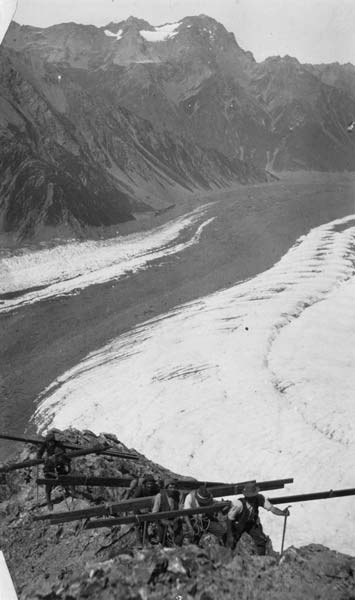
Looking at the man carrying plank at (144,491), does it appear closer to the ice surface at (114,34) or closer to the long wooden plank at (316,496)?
the long wooden plank at (316,496)

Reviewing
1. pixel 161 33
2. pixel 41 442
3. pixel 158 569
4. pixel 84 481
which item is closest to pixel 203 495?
pixel 158 569

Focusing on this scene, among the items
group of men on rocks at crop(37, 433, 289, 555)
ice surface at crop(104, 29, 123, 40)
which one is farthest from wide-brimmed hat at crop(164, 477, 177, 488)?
ice surface at crop(104, 29, 123, 40)

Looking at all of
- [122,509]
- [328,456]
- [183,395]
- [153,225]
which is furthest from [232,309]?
[153,225]

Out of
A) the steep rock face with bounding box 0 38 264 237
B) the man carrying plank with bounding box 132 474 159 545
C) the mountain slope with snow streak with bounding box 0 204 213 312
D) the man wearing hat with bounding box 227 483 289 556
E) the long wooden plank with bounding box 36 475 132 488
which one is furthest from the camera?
the steep rock face with bounding box 0 38 264 237

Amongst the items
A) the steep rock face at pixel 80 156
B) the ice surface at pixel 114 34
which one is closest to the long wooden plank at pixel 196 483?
the steep rock face at pixel 80 156

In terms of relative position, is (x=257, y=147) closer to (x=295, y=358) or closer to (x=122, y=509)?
(x=295, y=358)

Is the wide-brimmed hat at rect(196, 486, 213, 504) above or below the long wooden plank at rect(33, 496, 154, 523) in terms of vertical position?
above

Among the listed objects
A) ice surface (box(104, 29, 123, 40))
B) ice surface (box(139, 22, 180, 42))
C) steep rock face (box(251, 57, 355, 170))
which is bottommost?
steep rock face (box(251, 57, 355, 170))

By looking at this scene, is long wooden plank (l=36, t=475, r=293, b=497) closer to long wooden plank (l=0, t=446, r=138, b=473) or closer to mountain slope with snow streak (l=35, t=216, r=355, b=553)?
mountain slope with snow streak (l=35, t=216, r=355, b=553)
